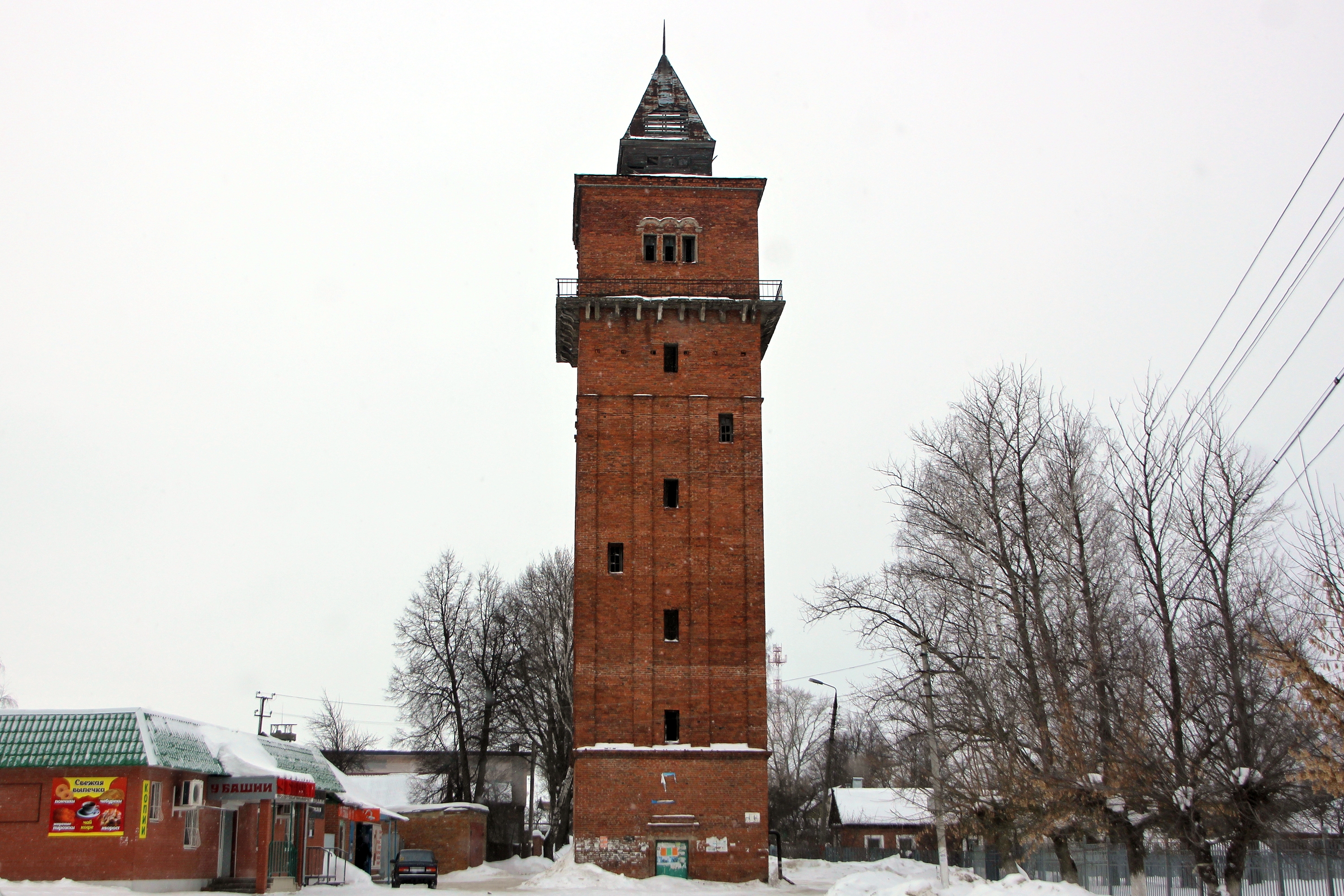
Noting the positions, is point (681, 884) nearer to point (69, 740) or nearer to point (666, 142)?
point (69, 740)

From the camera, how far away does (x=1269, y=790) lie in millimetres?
20312

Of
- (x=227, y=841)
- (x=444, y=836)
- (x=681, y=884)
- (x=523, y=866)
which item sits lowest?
(x=523, y=866)

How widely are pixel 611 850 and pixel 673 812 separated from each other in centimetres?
216

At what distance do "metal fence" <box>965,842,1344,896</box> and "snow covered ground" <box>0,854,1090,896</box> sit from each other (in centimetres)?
359

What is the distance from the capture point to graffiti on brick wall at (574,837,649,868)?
115 ft

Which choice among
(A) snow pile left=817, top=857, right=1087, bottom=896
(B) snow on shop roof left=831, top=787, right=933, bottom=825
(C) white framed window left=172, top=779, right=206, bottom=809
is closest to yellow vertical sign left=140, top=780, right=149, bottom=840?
(C) white framed window left=172, top=779, right=206, bottom=809

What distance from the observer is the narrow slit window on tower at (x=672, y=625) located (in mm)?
37906

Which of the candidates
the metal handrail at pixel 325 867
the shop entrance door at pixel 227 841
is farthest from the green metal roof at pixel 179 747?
the metal handrail at pixel 325 867

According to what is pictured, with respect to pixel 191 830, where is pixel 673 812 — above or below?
below

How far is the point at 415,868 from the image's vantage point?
39.2m

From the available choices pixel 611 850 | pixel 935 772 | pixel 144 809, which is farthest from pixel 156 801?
pixel 935 772

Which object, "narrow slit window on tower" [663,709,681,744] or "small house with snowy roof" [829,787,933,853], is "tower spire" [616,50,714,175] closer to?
"narrow slit window on tower" [663,709,681,744]

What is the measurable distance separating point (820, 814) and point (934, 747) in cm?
4124

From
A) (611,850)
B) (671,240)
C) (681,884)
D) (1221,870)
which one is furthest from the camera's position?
(671,240)
